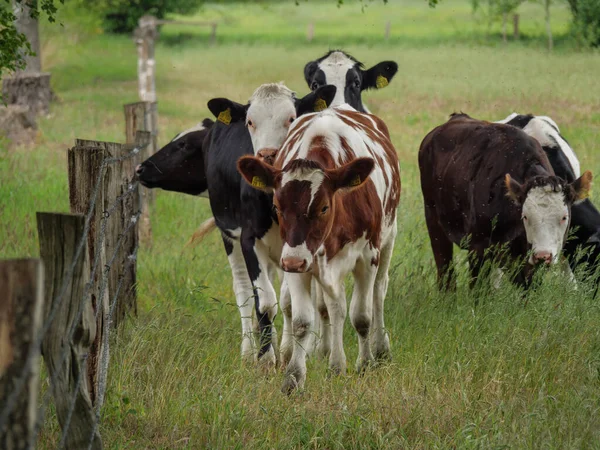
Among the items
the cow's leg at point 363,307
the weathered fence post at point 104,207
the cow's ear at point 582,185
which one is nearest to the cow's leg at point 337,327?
the cow's leg at point 363,307

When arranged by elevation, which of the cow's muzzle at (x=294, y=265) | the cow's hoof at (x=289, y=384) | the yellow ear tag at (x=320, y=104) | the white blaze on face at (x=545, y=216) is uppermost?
the yellow ear tag at (x=320, y=104)

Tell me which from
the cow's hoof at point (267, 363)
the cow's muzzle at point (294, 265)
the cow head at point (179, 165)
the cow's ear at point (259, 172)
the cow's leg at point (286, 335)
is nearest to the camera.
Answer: the cow's muzzle at point (294, 265)

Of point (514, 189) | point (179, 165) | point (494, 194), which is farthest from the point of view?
point (179, 165)

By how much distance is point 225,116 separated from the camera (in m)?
7.67

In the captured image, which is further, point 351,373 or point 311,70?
point 311,70

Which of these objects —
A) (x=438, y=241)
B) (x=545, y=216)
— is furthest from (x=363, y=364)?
(x=438, y=241)

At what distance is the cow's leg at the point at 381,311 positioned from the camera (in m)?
7.00

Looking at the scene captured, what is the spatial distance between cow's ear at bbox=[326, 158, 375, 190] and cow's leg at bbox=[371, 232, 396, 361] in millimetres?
1466

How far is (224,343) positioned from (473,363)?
5.68 ft

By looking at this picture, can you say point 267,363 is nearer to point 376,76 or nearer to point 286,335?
point 286,335

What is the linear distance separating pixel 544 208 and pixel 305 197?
108 inches

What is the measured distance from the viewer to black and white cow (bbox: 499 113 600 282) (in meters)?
8.77

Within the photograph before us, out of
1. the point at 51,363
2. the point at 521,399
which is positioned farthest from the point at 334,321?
the point at 51,363

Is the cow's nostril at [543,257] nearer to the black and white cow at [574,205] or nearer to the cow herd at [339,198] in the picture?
the cow herd at [339,198]
